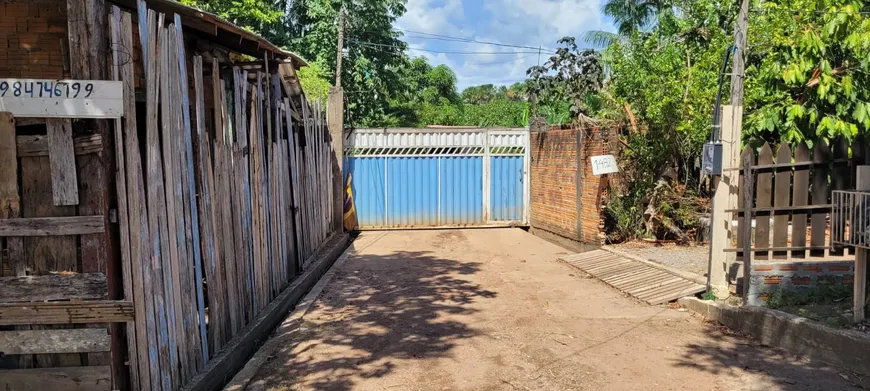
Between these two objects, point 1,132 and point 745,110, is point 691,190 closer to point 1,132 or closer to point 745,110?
point 745,110

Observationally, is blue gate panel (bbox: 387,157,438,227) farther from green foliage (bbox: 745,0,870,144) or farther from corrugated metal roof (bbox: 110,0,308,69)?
green foliage (bbox: 745,0,870,144)

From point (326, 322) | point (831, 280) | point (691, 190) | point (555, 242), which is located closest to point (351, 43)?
point (555, 242)

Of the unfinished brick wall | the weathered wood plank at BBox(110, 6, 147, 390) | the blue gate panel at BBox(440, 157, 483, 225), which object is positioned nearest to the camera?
the weathered wood plank at BBox(110, 6, 147, 390)

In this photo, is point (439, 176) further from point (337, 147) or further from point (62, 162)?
point (62, 162)

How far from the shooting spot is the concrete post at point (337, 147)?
13.0 meters

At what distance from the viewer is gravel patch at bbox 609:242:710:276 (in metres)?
8.19

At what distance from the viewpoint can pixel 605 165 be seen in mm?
9828

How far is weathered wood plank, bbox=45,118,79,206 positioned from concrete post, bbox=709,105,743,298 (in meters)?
5.74

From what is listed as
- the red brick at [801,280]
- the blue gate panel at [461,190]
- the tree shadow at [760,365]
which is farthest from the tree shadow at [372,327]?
the blue gate panel at [461,190]

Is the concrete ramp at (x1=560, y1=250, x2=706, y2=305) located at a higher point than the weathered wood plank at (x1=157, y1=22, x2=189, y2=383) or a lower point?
lower

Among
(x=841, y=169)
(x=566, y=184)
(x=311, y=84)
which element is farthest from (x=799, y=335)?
(x=311, y=84)

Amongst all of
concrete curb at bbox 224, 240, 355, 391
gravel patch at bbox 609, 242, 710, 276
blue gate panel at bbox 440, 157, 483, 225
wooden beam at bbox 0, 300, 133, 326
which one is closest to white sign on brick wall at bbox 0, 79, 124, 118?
wooden beam at bbox 0, 300, 133, 326

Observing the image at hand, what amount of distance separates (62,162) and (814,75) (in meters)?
7.43

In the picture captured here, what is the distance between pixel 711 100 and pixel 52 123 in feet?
28.4
